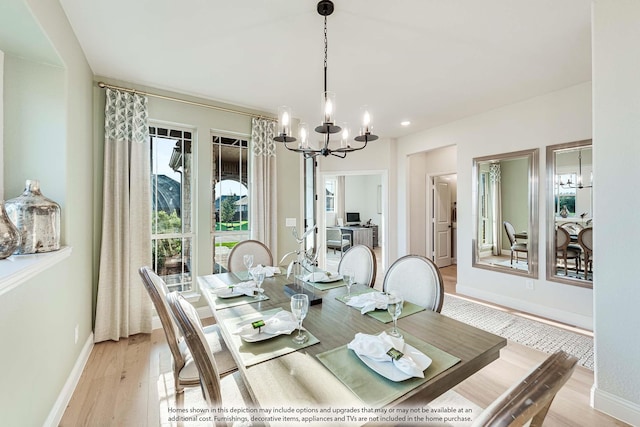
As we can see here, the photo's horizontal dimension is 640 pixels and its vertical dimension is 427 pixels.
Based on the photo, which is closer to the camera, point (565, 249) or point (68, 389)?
point (68, 389)

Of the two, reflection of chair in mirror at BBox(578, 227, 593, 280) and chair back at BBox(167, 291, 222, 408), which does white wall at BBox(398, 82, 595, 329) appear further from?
chair back at BBox(167, 291, 222, 408)

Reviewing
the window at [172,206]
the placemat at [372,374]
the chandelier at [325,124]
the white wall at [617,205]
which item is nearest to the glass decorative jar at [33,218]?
the window at [172,206]

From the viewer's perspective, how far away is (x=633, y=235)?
5.63 feet

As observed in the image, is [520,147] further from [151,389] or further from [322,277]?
[151,389]

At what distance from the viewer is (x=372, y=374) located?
1.03 metres

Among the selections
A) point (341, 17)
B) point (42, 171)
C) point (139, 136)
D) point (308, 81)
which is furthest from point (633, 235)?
point (139, 136)

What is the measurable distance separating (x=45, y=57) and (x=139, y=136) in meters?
1.14

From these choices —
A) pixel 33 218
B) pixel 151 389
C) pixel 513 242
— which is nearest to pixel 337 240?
pixel 513 242

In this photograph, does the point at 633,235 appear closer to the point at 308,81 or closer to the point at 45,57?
the point at 308,81

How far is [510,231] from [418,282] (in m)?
2.77

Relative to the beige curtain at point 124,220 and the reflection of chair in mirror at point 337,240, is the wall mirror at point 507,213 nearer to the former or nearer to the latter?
the reflection of chair in mirror at point 337,240

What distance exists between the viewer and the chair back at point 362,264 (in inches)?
97.7

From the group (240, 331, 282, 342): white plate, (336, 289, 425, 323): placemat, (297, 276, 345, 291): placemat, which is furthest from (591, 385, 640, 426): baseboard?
(240, 331, 282, 342): white plate

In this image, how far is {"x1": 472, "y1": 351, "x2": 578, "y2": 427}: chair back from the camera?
0.52 m
